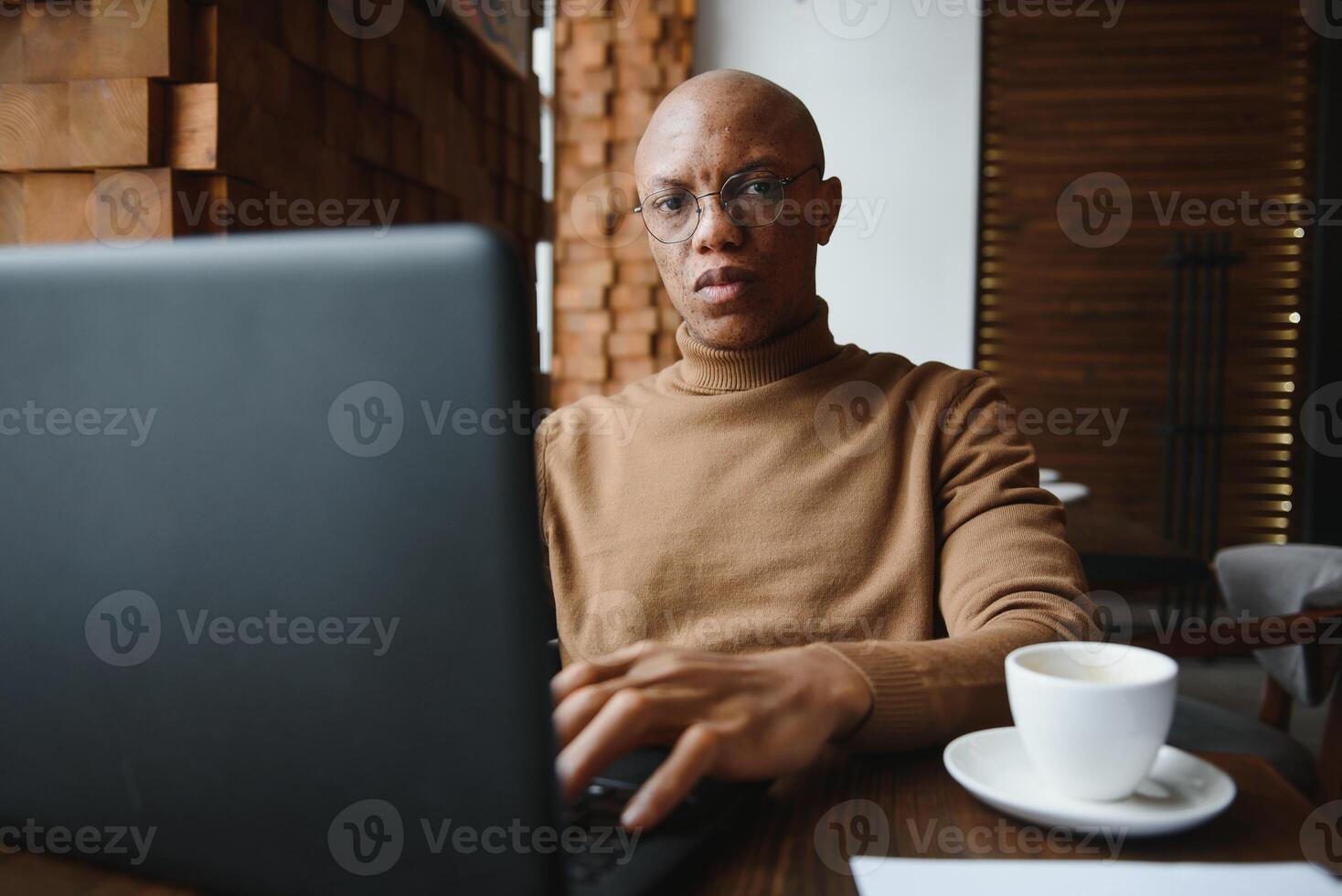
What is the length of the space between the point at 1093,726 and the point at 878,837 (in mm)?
147

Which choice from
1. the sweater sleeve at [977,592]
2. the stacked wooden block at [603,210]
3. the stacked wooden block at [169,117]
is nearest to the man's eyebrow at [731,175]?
the sweater sleeve at [977,592]

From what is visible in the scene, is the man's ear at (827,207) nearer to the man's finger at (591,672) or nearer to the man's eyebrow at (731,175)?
the man's eyebrow at (731,175)

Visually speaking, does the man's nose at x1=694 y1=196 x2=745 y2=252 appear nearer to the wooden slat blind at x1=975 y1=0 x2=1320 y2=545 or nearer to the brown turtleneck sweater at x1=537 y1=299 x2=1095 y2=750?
the brown turtleneck sweater at x1=537 y1=299 x2=1095 y2=750

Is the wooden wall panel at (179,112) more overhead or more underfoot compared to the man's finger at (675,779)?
more overhead

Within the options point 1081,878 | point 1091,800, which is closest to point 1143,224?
point 1091,800

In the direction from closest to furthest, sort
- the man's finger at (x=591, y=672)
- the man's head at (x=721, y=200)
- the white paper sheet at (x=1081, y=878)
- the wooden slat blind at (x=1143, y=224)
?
the white paper sheet at (x=1081, y=878) → the man's finger at (x=591, y=672) → the man's head at (x=721, y=200) → the wooden slat blind at (x=1143, y=224)

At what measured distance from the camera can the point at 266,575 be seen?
0.42 meters

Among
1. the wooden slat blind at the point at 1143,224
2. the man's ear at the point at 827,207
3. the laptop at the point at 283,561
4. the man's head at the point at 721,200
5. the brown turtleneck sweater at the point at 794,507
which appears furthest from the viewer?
the wooden slat blind at the point at 1143,224

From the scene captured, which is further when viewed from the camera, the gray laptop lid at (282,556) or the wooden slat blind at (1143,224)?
the wooden slat blind at (1143,224)

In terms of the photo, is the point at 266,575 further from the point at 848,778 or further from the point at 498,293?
the point at 848,778

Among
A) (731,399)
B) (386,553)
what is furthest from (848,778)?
(731,399)

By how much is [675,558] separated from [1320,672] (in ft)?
5.26

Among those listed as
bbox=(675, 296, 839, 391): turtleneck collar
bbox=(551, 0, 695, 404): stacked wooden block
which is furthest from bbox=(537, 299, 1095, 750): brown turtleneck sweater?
bbox=(551, 0, 695, 404): stacked wooden block

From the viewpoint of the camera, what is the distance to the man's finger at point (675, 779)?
0.56 meters
